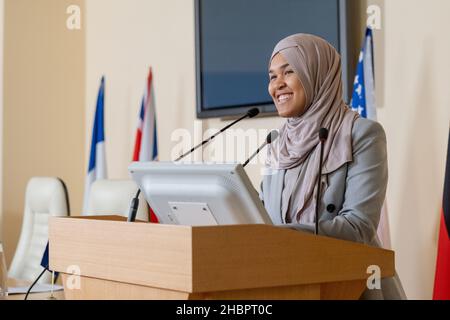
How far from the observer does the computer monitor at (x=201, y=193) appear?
174cm

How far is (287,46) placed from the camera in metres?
2.37

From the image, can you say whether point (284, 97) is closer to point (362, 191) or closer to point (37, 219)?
point (362, 191)

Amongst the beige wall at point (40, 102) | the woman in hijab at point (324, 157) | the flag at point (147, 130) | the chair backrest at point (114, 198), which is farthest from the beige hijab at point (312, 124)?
the beige wall at point (40, 102)

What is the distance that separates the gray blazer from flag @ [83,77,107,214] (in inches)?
137

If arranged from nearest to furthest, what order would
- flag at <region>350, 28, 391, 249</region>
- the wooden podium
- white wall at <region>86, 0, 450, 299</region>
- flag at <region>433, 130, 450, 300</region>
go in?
1. the wooden podium
2. flag at <region>433, 130, 450, 300</region>
3. white wall at <region>86, 0, 450, 299</region>
4. flag at <region>350, 28, 391, 249</region>

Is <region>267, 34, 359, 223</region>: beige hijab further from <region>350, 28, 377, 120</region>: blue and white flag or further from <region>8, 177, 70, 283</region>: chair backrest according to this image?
<region>8, 177, 70, 283</region>: chair backrest

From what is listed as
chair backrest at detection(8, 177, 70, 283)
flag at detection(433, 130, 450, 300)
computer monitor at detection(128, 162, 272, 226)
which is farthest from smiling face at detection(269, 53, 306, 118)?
chair backrest at detection(8, 177, 70, 283)

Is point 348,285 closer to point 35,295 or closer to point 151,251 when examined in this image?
point 151,251

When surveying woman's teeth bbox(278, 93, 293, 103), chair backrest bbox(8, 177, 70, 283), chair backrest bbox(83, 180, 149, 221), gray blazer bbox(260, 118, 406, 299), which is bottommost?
chair backrest bbox(8, 177, 70, 283)

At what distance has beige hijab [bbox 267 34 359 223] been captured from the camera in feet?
7.28

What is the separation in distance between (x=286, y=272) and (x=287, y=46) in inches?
36.4

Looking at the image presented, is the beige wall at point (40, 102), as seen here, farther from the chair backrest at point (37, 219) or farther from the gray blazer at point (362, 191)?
the gray blazer at point (362, 191)

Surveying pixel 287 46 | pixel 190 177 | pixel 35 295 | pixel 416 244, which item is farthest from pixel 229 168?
pixel 416 244

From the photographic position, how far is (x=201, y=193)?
183 cm
